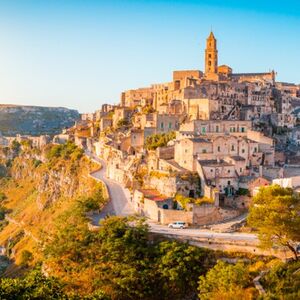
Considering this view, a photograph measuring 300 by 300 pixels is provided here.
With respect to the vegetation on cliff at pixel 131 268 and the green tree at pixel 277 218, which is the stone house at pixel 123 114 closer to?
the vegetation on cliff at pixel 131 268

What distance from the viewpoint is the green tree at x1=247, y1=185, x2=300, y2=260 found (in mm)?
31641

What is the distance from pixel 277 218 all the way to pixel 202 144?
17.1 metres

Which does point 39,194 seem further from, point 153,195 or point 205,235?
point 205,235

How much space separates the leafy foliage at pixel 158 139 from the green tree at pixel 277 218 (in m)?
24.0

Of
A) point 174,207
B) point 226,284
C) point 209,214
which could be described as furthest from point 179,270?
point 174,207

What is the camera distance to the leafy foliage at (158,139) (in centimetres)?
5706

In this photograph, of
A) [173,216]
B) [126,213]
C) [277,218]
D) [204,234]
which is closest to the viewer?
[277,218]

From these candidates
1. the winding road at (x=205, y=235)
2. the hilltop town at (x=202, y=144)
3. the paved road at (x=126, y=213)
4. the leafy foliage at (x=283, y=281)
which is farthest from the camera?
the hilltop town at (x=202, y=144)

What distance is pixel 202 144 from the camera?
47625 millimetres

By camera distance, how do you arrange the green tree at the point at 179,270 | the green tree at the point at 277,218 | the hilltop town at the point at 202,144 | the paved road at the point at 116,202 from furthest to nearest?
the paved road at the point at 116,202
the hilltop town at the point at 202,144
the green tree at the point at 179,270
the green tree at the point at 277,218

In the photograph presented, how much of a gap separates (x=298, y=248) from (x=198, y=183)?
12784 mm

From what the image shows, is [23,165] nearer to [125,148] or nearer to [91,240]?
[125,148]

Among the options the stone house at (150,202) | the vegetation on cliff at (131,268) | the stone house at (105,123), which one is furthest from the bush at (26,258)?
the stone house at (105,123)

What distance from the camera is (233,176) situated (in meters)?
45.5
